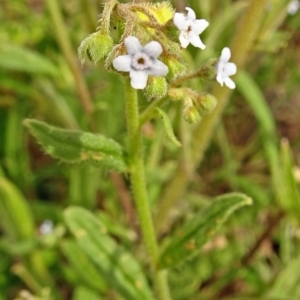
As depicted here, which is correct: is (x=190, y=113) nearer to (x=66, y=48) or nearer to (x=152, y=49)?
(x=152, y=49)

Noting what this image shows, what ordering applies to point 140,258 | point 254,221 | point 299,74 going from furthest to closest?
point 299,74 < point 254,221 < point 140,258

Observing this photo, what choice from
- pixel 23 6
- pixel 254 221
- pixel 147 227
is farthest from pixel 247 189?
pixel 23 6

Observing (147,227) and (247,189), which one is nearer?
(147,227)

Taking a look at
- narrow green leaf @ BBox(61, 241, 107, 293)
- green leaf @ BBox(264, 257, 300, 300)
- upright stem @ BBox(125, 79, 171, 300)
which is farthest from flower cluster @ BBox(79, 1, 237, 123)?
green leaf @ BBox(264, 257, 300, 300)

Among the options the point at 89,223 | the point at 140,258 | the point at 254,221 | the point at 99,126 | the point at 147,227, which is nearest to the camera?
the point at 147,227

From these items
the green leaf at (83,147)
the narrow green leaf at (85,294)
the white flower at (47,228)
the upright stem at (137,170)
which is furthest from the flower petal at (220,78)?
the white flower at (47,228)

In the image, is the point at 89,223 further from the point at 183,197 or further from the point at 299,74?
the point at 299,74
